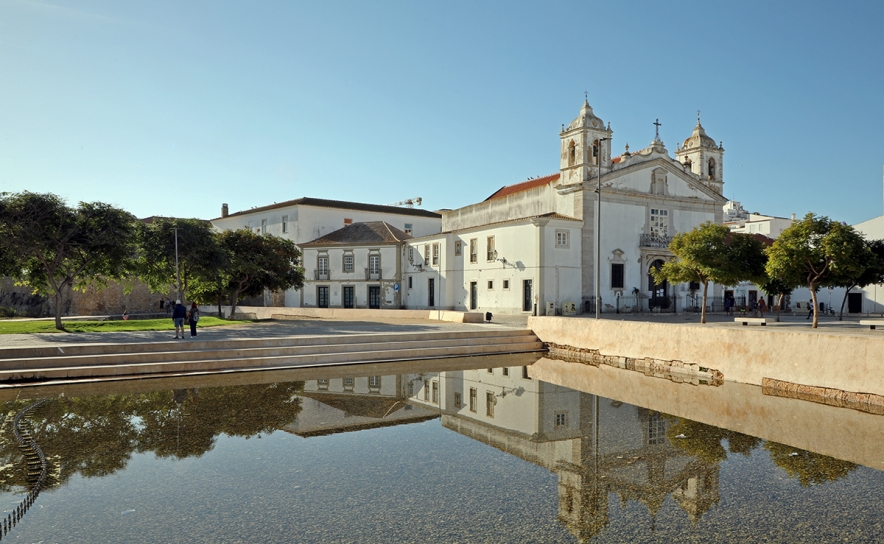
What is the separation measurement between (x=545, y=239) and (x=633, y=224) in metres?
6.87

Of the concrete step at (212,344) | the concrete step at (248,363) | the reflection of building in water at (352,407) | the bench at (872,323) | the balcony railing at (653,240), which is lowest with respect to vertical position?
the reflection of building in water at (352,407)

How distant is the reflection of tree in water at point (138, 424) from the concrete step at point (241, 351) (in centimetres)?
304

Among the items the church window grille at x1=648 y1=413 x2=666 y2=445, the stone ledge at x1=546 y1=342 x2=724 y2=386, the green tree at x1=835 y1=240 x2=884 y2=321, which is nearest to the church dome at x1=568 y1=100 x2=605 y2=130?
the green tree at x1=835 y1=240 x2=884 y2=321

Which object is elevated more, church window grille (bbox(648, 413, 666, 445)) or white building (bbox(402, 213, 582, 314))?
white building (bbox(402, 213, 582, 314))

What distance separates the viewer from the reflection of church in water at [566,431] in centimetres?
648

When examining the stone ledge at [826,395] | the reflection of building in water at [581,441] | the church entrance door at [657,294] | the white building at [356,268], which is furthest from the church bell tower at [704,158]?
the reflection of building in water at [581,441]

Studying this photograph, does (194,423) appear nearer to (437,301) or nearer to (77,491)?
(77,491)

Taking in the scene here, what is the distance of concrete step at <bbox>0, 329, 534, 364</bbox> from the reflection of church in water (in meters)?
3.70

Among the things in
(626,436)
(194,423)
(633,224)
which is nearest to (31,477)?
(194,423)

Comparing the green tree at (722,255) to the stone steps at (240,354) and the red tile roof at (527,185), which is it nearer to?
the stone steps at (240,354)

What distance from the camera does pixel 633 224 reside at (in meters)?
36.2

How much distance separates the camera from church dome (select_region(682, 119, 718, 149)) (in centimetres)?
4038

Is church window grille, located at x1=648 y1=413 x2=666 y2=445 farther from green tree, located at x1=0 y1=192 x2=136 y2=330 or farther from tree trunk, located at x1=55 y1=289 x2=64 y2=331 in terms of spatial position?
tree trunk, located at x1=55 y1=289 x2=64 y2=331

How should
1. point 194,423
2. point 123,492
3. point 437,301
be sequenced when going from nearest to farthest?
point 123,492 < point 194,423 < point 437,301
